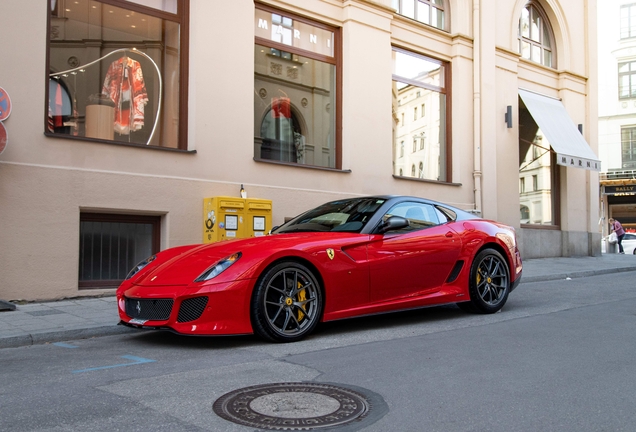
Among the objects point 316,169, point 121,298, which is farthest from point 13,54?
point 316,169

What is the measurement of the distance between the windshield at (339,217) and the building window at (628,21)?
36826 millimetres

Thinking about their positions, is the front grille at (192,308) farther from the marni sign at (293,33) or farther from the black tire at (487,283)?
the marni sign at (293,33)

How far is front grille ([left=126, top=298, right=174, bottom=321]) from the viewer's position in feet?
17.4

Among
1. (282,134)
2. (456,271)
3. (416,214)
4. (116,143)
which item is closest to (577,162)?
(282,134)

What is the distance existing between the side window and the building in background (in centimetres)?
3339

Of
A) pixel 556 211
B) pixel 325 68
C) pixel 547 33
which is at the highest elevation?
pixel 547 33

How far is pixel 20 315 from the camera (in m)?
7.33

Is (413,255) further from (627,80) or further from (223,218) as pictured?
(627,80)

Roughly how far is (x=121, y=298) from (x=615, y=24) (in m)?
39.8

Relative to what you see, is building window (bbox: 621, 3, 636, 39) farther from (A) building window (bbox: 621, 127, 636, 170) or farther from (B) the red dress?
(B) the red dress

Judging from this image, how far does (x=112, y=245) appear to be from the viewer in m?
9.65

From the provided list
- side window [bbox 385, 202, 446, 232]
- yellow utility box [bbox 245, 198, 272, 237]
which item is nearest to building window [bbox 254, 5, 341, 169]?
yellow utility box [bbox 245, 198, 272, 237]

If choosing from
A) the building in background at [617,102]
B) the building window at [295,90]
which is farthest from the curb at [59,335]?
the building in background at [617,102]

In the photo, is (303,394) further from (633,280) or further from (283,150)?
(633,280)
